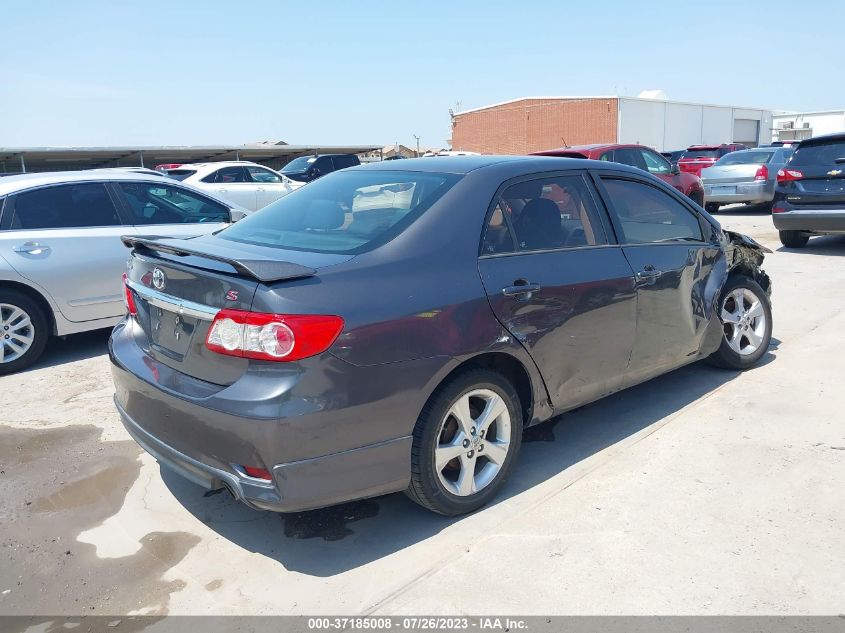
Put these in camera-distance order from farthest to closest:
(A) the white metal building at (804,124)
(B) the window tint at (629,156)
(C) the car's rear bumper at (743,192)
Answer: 1. (A) the white metal building at (804,124)
2. (C) the car's rear bumper at (743,192)
3. (B) the window tint at (629,156)

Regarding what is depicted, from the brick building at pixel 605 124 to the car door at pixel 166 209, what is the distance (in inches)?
1583

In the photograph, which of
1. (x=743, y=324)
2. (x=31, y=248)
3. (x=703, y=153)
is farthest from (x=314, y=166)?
(x=743, y=324)

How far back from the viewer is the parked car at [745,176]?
1520 centimetres

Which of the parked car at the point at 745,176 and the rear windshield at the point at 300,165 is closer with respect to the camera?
the parked car at the point at 745,176

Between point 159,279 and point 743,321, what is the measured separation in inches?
162

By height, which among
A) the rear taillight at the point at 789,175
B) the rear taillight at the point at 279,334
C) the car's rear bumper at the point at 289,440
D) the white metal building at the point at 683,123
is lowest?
the car's rear bumper at the point at 289,440

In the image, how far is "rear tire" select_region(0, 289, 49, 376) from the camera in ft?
18.6

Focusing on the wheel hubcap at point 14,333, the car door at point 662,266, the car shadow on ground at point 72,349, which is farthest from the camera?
the car shadow on ground at point 72,349

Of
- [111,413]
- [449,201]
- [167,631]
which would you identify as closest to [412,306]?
[449,201]

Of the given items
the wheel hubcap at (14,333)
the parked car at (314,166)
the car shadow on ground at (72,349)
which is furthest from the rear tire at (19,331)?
the parked car at (314,166)

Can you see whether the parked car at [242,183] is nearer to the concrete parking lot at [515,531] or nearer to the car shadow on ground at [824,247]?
the car shadow on ground at [824,247]

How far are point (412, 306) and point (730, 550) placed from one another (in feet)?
5.68

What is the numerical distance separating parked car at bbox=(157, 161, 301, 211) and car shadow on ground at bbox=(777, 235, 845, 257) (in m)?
9.16

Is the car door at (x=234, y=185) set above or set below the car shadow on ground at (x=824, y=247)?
above
